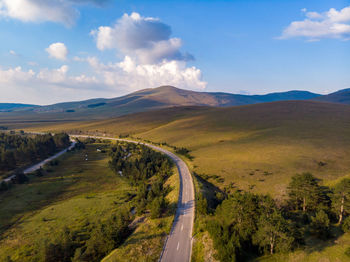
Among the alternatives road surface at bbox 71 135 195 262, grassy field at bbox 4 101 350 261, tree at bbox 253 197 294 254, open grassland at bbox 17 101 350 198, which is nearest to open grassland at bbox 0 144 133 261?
road surface at bbox 71 135 195 262

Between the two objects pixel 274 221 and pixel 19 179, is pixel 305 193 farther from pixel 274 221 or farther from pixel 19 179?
pixel 19 179

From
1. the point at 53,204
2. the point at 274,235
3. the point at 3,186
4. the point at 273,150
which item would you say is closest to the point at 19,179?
the point at 3,186

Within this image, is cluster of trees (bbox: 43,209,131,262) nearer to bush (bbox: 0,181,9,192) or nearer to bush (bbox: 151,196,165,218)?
bush (bbox: 151,196,165,218)

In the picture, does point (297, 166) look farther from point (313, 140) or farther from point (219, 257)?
point (219, 257)

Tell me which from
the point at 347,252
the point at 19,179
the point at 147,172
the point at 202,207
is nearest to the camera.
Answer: the point at 347,252

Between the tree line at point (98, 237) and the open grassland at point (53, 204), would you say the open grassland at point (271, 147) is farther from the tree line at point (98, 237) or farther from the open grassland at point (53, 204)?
the open grassland at point (53, 204)

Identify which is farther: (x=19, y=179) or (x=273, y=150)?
(x=273, y=150)

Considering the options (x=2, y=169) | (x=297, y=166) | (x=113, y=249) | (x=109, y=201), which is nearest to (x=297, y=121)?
(x=297, y=166)
